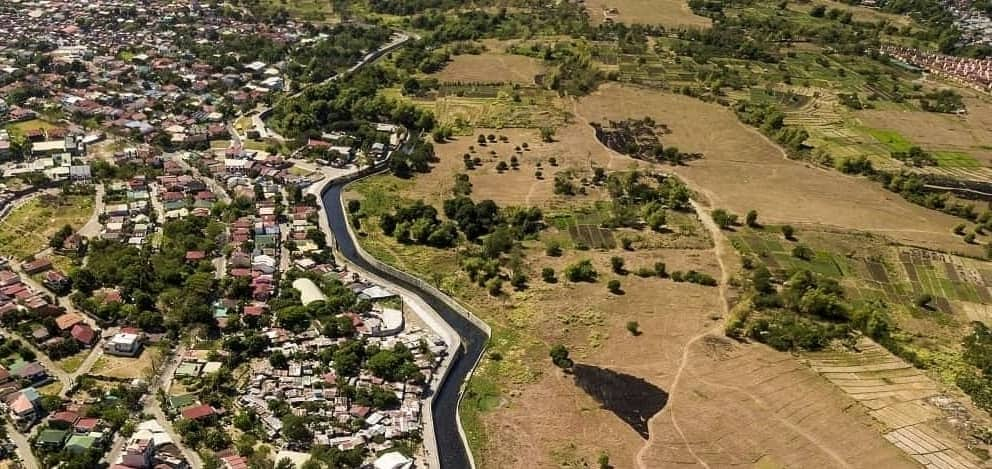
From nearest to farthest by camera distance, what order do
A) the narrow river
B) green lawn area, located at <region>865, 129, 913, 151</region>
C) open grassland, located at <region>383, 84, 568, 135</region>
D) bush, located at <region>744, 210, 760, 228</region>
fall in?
the narrow river < bush, located at <region>744, 210, 760, 228</region> < green lawn area, located at <region>865, 129, 913, 151</region> < open grassland, located at <region>383, 84, 568, 135</region>

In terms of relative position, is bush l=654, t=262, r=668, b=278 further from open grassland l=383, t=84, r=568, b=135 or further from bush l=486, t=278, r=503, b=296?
open grassland l=383, t=84, r=568, b=135

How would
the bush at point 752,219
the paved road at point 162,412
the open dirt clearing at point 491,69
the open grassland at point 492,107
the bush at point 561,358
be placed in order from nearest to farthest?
the paved road at point 162,412
the bush at point 561,358
the bush at point 752,219
the open grassland at point 492,107
the open dirt clearing at point 491,69

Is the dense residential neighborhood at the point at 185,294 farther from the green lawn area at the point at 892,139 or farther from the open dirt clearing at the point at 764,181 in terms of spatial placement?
the green lawn area at the point at 892,139

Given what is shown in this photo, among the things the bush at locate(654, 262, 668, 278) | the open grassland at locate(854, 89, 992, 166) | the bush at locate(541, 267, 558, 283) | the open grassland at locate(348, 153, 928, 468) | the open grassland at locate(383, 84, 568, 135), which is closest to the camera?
the open grassland at locate(348, 153, 928, 468)

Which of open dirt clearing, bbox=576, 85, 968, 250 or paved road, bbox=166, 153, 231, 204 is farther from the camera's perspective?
open dirt clearing, bbox=576, 85, 968, 250

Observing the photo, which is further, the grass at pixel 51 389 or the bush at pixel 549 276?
the bush at pixel 549 276

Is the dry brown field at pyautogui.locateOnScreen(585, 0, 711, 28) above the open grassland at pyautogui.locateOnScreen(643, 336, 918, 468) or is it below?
above

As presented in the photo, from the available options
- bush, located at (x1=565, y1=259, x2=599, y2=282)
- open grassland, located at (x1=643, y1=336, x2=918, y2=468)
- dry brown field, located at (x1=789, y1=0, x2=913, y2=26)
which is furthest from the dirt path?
dry brown field, located at (x1=789, y1=0, x2=913, y2=26)

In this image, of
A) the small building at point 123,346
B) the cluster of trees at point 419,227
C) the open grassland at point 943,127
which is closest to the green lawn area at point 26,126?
the cluster of trees at point 419,227

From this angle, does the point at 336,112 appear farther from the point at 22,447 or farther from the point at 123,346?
the point at 22,447
